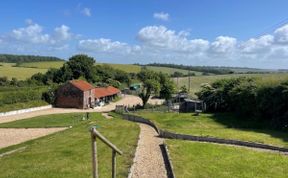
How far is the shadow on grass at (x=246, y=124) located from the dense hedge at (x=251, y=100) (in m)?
0.66

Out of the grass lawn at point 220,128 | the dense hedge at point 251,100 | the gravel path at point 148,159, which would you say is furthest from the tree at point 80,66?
the gravel path at point 148,159

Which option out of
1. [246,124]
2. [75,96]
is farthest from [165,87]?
[246,124]

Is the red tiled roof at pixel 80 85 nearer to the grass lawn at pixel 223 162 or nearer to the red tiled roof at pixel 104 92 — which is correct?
the red tiled roof at pixel 104 92

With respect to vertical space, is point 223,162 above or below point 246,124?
above

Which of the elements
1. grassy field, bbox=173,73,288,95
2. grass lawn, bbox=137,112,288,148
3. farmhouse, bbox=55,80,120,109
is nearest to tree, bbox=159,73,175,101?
grassy field, bbox=173,73,288,95

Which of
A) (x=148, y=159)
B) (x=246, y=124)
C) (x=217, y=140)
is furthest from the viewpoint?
(x=246, y=124)

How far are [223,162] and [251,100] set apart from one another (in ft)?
62.7

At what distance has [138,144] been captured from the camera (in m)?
25.0

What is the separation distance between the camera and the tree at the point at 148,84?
57794 millimetres

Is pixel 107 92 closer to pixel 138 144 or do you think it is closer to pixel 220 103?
pixel 220 103

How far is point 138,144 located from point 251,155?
756cm

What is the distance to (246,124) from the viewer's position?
34781 mm

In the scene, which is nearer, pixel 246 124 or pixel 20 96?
pixel 246 124

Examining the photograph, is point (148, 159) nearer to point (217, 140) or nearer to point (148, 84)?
point (217, 140)
